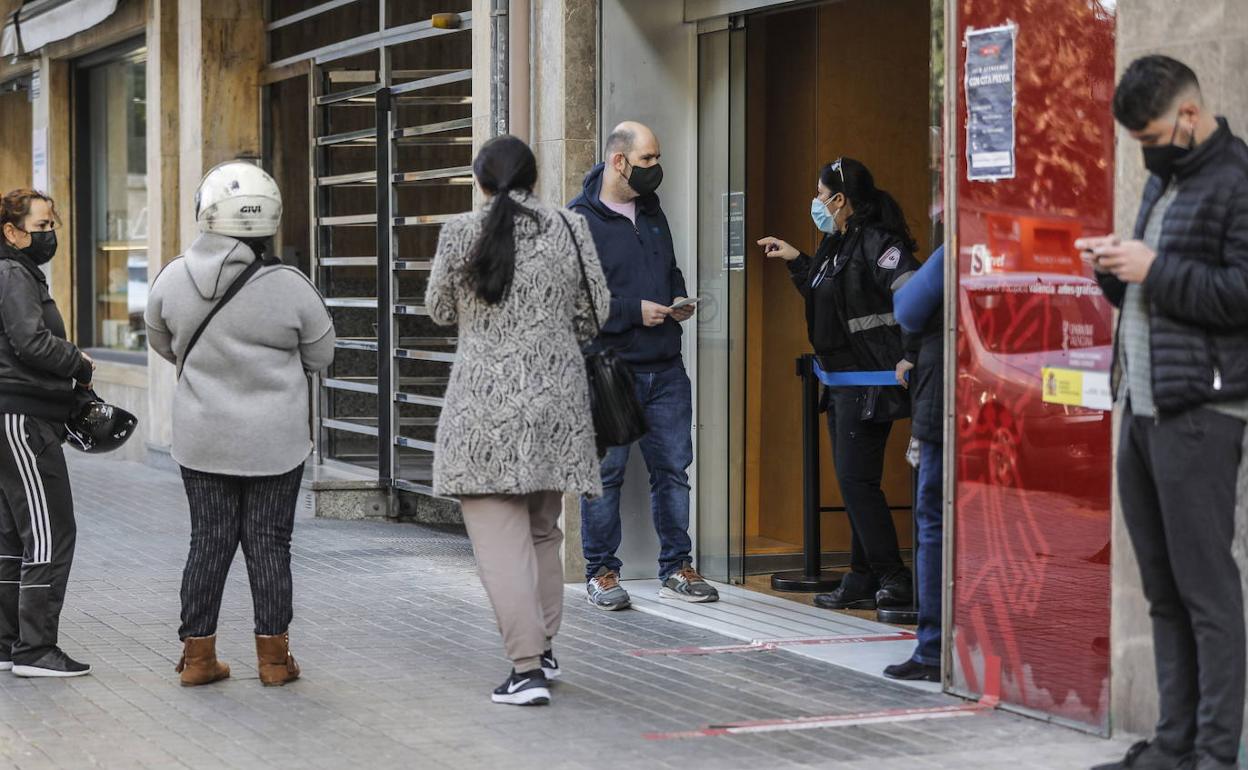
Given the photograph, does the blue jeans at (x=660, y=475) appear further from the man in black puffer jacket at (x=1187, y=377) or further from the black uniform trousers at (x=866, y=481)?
the man in black puffer jacket at (x=1187, y=377)

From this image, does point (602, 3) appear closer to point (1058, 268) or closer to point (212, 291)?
point (212, 291)

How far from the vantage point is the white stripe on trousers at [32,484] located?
6.68 m

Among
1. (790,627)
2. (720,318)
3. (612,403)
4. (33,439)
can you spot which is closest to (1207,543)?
(612,403)

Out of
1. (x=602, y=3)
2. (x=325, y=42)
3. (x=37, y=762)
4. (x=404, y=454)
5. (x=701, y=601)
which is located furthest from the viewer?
(x=325, y=42)

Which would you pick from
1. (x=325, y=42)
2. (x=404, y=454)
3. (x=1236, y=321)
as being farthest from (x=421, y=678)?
(x=325, y=42)

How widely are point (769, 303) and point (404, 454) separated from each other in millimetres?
2913

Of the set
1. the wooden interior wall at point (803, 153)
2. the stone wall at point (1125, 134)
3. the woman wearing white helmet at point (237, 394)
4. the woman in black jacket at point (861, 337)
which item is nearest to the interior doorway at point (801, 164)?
the wooden interior wall at point (803, 153)

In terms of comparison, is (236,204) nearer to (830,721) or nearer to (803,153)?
(830,721)

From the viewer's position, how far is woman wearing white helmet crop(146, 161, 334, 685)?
6496 millimetres

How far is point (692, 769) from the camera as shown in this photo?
5.45 m

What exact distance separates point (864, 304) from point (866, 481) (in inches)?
29.8

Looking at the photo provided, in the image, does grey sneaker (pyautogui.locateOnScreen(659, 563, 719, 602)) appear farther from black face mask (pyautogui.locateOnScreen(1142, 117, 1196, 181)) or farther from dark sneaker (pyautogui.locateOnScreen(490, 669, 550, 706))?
black face mask (pyautogui.locateOnScreen(1142, 117, 1196, 181))

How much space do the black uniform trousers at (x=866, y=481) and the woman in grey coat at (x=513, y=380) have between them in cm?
211

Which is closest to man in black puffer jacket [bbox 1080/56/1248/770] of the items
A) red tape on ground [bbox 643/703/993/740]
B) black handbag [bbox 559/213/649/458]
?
red tape on ground [bbox 643/703/993/740]
